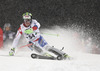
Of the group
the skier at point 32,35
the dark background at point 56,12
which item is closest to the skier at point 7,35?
the dark background at point 56,12

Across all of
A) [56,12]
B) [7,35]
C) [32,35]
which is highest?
[56,12]

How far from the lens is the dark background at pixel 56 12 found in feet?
50.0

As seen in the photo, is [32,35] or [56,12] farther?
[56,12]

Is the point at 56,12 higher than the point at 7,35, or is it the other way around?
the point at 56,12

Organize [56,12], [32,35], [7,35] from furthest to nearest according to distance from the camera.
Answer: [56,12] < [7,35] < [32,35]

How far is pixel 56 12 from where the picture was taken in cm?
1554

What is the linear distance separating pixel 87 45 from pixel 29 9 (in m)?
5.93

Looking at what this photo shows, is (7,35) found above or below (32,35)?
above

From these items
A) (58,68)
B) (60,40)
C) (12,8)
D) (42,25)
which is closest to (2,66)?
(58,68)

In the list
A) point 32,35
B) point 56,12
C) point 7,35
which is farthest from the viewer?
point 56,12

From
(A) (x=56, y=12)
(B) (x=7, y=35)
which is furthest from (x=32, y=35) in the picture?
(A) (x=56, y=12)

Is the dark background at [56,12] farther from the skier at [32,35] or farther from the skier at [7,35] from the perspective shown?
the skier at [32,35]

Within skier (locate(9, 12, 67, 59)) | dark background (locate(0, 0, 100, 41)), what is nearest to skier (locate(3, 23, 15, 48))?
dark background (locate(0, 0, 100, 41))

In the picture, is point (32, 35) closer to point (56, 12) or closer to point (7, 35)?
point (7, 35)
